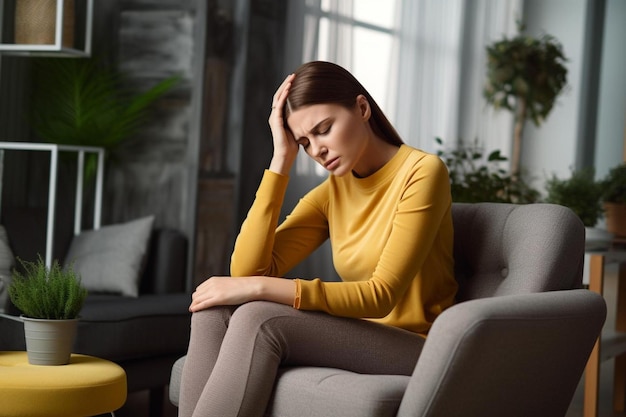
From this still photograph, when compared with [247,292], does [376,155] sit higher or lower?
higher

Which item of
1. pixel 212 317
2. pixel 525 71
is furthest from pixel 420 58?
pixel 212 317

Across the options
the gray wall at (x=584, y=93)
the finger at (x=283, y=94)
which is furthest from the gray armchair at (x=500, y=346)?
→ the gray wall at (x=584, y=93)

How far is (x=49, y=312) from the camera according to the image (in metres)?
2.34

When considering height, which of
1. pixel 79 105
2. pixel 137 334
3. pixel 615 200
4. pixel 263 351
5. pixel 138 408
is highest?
pixel 79 105

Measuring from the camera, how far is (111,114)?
4293mm

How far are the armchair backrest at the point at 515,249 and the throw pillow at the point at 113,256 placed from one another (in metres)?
1.70

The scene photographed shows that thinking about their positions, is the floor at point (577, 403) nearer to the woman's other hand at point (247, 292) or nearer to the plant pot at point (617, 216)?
the plant pot at point (617, 216)

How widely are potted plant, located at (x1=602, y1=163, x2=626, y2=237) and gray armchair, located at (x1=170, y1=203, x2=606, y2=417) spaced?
5.38ft

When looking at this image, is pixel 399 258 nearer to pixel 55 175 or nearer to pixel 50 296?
pixel 50 296

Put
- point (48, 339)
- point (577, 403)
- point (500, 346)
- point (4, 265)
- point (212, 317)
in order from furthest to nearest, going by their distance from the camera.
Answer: point (577, 403), point (4, 265), point (48, 339), point (212, 317), point (500, 346)

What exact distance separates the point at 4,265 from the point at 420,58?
372cm

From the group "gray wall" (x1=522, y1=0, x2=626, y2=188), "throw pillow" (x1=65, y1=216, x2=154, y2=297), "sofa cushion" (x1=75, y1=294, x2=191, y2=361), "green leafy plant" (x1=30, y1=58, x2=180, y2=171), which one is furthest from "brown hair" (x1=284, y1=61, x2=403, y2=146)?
"gray wall" (x1=522, y1=0, x2=626, y2=188)

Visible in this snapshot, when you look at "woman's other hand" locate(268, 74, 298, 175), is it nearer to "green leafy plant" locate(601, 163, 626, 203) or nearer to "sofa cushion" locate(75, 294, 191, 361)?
"sofa cushion" locate(75, 294, 191, 361)

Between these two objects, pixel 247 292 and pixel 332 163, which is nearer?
pixel 247 292
